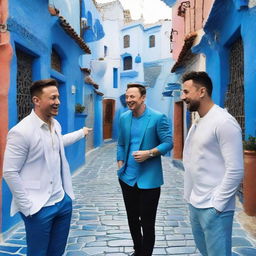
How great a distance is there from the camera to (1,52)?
4.50 metres

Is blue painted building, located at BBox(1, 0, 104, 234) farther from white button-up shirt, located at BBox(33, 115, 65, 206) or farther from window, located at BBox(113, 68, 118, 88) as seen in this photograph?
window, located at BBox(113, 68, 118, 88)

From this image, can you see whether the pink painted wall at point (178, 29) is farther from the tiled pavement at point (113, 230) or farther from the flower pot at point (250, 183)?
the flower pot at point (250, 183)

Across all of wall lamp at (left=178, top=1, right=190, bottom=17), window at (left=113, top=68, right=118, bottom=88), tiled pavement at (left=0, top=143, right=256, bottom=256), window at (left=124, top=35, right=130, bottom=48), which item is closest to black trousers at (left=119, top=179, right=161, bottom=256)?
tiled pavement at (left=0, top=143, right=256, bottom=256)

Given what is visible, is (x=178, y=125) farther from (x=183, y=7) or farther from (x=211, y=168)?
(x=211, y=168)

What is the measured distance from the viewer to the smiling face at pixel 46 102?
2.57 meters

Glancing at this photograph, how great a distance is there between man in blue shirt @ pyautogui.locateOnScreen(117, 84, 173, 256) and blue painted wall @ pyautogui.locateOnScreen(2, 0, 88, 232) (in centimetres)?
209

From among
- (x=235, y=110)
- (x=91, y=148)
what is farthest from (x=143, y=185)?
(x=91, y=148)

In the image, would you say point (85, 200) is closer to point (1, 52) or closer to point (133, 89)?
point (1, 52)

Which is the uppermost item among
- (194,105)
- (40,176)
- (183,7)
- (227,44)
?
(183,7)

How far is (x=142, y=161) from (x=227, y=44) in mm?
4779

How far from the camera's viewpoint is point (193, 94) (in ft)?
8.01

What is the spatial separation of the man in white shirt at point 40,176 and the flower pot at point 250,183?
3241 millimetres

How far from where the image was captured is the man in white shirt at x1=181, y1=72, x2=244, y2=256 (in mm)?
2195

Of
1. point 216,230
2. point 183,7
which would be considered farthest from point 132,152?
point 183,7
